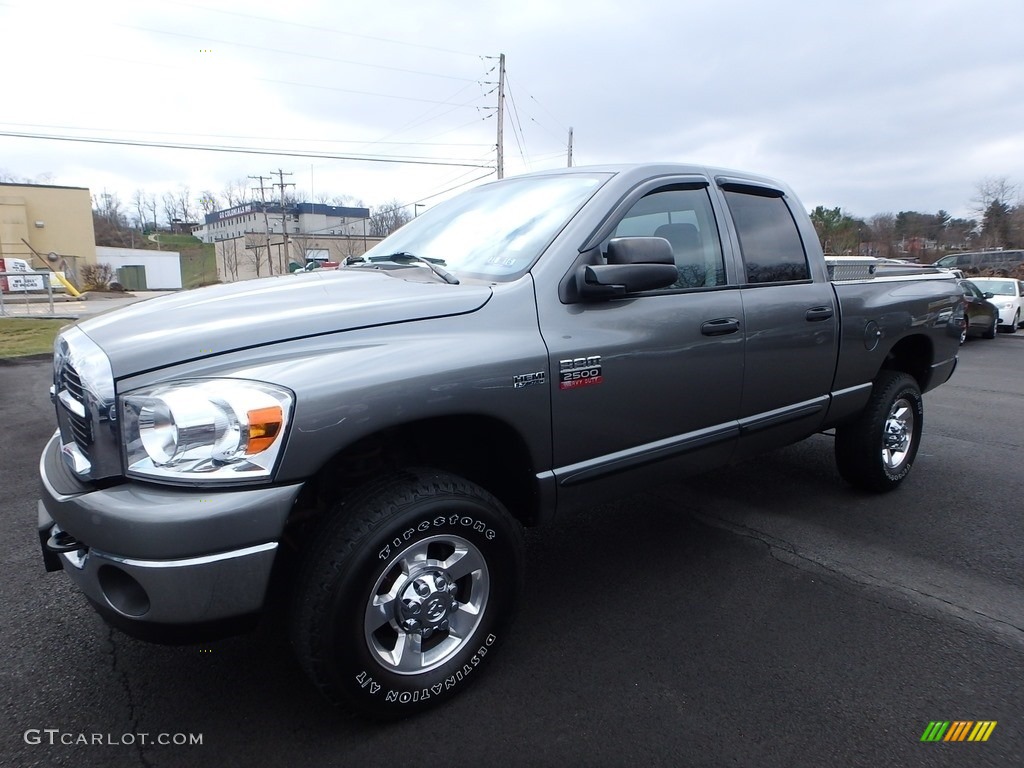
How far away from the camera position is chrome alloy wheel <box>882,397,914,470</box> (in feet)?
14.6

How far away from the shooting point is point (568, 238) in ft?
9.05

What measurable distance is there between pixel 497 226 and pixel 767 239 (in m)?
1.61

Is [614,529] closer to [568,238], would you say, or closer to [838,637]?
[838,637]

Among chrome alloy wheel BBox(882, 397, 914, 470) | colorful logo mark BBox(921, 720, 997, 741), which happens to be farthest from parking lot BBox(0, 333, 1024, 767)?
chrome alloy wheel BBox(882, 397, 914, 470)

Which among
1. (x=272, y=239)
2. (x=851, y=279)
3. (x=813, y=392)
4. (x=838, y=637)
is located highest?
(x=272, y=239)

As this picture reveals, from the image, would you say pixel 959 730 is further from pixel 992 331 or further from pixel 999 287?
pixel 999 287

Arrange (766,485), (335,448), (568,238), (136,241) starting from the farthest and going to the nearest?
(136,241)
(766,485)
(568,238)
(335,448)

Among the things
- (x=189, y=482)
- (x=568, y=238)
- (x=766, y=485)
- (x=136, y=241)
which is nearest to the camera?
(x=189, y=482)

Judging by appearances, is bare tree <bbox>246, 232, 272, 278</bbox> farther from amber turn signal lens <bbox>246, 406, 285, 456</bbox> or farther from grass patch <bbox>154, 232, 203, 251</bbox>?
amber turn signal lens <bbox>246, 406, 285, 456</bbox>

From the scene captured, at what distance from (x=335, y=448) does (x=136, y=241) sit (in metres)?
107

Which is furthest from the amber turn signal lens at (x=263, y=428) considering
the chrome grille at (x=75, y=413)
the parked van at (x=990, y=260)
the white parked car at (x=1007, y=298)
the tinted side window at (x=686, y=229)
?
the parked van at (x=990, y=260)

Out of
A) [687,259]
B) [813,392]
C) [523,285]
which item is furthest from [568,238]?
[813,392]

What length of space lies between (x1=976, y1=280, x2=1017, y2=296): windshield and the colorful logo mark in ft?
65.0

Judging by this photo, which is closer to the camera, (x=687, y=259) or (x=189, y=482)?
(x=189, y=482)
